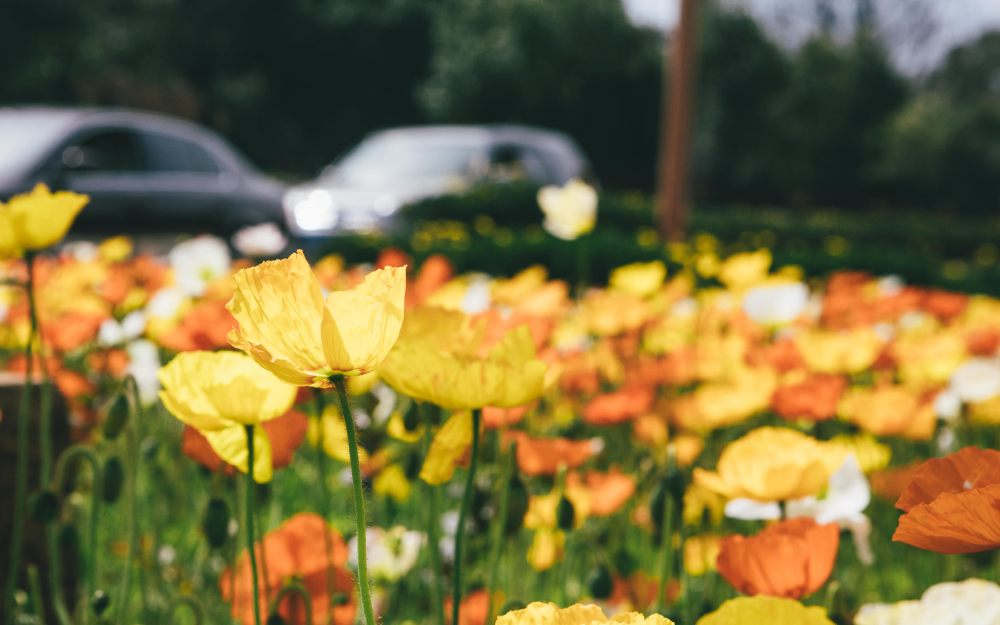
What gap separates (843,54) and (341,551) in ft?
77.4

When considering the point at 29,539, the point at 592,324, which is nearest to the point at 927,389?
the point at 592,324

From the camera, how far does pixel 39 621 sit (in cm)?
95

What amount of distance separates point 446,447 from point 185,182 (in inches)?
219

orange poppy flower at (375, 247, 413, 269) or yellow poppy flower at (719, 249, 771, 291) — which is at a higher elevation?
orange poppy flower at (375, 247, 413, 269)

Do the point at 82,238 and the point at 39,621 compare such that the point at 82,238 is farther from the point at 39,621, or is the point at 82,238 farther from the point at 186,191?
the point at 39,621

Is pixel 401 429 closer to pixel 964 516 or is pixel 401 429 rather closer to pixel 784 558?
pixel 784 558

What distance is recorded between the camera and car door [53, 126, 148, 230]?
512cm

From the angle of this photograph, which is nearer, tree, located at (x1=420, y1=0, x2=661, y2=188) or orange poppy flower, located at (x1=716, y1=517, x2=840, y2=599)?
orange poppy flower, located at (x1=716, y1=517, x2=840, y2=599)

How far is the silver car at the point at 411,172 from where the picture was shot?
6.71 metres

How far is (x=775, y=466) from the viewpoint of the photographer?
832mm

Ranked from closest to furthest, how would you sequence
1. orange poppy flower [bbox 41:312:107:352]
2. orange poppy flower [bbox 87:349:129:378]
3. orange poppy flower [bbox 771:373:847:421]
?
orange poppy flower [bbox 771:373:847:421], orange poppy flower [bbox 41:312:107:352], orange poppy flower [bbox 87:349:129:378]

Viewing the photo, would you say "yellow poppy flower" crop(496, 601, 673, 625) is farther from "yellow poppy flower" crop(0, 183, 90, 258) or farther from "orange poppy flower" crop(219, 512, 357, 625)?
"yellow poppy flower" crop(0, 183, 90, 258)

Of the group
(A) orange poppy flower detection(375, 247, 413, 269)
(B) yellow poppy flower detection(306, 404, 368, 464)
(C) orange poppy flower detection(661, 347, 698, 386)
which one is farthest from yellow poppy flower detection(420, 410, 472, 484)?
(A) orange poppy flower detection(375, 247, 413, 269)

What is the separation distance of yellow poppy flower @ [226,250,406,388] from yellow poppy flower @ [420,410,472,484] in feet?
0.47
